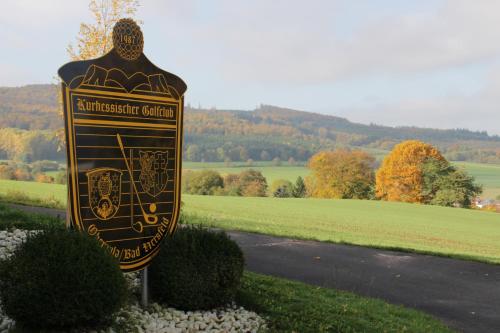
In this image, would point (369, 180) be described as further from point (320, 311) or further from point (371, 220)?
point (320, 311)

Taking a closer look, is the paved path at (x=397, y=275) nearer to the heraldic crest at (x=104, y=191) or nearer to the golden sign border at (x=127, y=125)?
the golden sign border at (x=127, y=125)

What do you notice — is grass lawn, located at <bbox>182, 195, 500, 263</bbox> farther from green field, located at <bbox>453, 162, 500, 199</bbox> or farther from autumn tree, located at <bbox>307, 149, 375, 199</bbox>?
green field, located at <bbox>453, 162, 500, 199</bbox>

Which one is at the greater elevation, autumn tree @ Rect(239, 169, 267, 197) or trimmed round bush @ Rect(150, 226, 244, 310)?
trimmed round bush @ Rect(150, 226, 244, 310)

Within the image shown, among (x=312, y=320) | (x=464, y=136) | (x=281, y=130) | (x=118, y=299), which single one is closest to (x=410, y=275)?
(x=312, y=320)

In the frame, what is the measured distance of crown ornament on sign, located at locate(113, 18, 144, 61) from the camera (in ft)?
21.4

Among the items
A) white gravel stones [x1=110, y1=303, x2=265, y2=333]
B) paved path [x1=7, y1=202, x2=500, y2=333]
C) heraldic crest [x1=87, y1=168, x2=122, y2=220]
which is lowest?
paved path [x1=7, y1=202, x2=500, y2=333]

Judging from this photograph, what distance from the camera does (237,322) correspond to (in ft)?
21.7

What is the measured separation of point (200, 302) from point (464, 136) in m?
118

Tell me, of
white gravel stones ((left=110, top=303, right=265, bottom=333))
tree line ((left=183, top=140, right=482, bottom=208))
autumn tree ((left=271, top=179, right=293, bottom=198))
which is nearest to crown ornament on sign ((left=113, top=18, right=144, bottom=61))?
white gravel stones ((left=110, top=303, right=265, bottom=333))

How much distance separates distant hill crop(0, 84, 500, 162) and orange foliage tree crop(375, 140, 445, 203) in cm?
2376

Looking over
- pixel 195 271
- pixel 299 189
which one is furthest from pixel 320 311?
pixel 299 189

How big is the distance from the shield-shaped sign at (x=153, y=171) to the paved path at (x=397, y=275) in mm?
5063

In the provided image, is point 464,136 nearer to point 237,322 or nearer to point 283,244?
point 283,244

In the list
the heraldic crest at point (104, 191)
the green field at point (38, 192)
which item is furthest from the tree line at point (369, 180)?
the heraldic crest at point (104, 191)
